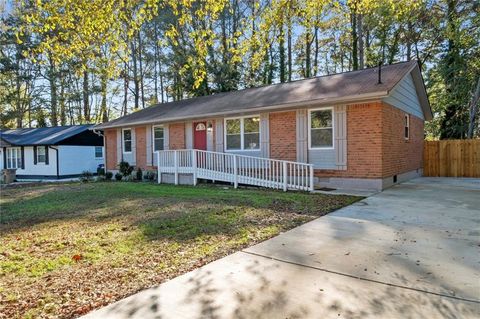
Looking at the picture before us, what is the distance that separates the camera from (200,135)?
46.8ft

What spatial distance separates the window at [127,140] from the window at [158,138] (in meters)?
2.11

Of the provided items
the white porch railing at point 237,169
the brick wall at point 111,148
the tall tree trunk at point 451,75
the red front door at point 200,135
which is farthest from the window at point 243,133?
the tall tree trunk at point 451,75

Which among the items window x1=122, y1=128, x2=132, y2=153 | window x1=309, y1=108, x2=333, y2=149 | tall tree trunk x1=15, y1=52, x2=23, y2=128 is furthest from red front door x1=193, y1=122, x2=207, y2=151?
tall tree trunk x1=15, y1=52, x2=23, y2=128

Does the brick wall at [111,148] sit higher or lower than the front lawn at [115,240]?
higher

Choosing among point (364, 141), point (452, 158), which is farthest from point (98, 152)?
point (452, 158)

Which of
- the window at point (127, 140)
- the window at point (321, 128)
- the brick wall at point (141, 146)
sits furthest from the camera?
the window at point (127, 140)

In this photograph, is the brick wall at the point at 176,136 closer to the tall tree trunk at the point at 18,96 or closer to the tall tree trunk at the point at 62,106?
the tall tree trunk at the point at 62,106

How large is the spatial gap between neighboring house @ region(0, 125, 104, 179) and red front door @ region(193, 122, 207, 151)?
37.4 ft

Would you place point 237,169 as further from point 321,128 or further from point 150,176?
point 150,176

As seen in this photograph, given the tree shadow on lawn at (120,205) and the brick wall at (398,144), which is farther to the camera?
the brick wall at (398,144)

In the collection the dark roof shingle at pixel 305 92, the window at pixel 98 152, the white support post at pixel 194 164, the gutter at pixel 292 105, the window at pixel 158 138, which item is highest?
the dark roof shingle at pixel 305 92

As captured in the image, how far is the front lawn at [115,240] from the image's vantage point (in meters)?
3.26

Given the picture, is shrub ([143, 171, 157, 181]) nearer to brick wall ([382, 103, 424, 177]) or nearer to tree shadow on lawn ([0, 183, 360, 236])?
tree shadow on lawn ([0, 183, 360, 236])

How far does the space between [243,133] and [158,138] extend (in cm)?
522
